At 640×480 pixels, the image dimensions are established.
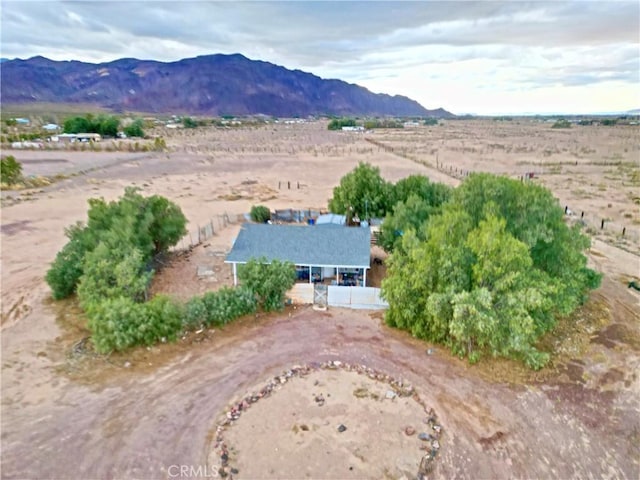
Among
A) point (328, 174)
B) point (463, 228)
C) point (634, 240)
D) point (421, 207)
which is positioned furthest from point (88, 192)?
point (634, 240)

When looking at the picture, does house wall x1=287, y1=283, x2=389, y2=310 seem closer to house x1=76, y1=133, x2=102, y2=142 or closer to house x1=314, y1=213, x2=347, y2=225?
house x1=314, y1=213, x2=347, y2=225

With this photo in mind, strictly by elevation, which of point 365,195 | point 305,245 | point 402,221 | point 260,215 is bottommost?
point 260,215

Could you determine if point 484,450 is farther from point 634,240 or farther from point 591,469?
point 634,240

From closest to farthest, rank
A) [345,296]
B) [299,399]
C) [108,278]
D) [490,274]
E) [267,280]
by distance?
[299,399]
[490,274]
[108,278]
[267,280]
[345,296]

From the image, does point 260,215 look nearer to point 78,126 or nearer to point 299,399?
point 299,399

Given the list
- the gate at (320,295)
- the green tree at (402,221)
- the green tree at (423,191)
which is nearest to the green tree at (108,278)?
the gate at (320,295)

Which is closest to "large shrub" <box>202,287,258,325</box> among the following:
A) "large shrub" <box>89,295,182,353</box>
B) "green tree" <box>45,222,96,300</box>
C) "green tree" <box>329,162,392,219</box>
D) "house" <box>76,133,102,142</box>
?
"large shrub" <box>89,295,182,353</box>

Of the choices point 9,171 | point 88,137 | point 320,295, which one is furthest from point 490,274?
point 88,137
